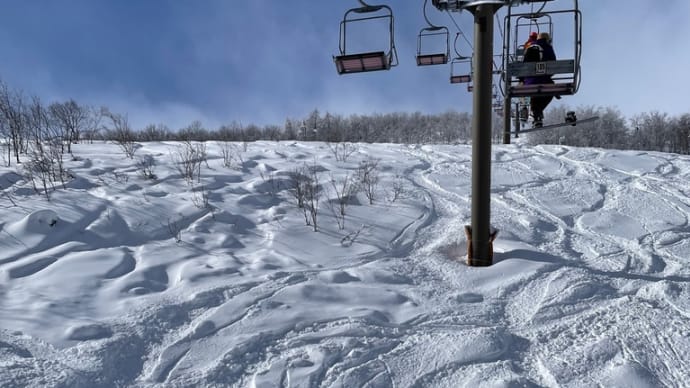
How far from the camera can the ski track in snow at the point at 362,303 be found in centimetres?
217

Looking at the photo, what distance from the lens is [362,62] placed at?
4883 millimetres

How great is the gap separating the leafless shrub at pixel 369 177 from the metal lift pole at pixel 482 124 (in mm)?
1626

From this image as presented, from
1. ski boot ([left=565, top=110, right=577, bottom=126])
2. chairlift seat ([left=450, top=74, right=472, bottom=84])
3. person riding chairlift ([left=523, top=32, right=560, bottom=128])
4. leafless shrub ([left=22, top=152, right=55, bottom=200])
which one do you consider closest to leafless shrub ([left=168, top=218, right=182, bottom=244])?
leafless shrub ([left=22, top=152, right=55, bottom=200])

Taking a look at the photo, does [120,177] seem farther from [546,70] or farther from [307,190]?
[546,70]

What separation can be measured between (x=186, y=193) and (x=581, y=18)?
4979 mm

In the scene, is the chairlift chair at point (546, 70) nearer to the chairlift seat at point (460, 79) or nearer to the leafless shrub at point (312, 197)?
the leafless shrub at point (312, 197)

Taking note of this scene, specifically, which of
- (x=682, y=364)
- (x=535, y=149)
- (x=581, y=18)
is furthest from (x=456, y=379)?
(x=535, y=149)

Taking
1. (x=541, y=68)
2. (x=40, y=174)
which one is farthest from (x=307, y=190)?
(x=40, y=174)

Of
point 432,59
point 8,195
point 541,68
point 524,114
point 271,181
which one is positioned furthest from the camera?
point 432,59

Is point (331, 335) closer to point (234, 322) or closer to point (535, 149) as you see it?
point (234, 322)

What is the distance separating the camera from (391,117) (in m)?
54.4

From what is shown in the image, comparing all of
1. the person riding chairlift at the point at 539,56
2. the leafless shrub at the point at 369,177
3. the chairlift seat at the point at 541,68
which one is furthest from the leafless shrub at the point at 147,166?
the person riding chairlift at the point at 539,56

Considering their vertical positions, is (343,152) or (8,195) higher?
(343,152)

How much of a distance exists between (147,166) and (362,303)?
4483 millimetres
